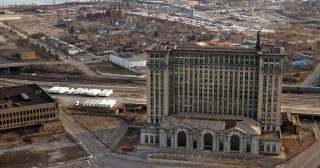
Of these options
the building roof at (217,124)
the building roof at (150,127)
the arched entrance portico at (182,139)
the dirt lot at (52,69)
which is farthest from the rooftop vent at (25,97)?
the dirt lot at (52,69)

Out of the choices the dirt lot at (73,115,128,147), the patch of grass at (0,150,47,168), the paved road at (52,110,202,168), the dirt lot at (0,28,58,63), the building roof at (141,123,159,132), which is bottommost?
the patch of grass at (0,150,47,168)

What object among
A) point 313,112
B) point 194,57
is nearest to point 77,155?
point 194,57

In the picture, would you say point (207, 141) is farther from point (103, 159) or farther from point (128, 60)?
point (128, 60)

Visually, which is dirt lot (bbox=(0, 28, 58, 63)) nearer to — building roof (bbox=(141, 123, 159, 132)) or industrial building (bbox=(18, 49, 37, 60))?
industrial building (bbox=(18, 49, 37, 60))

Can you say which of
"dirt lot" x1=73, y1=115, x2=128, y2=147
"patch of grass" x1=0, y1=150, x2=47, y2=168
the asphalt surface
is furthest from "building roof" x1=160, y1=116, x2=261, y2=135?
"patch of grass" x1=0, y1=150, x2=47, y2=168

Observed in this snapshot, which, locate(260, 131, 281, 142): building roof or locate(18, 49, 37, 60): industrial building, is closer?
locate(260, 131, 281, 142): building roof

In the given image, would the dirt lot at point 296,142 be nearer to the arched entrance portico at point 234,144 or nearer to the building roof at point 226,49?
the arched entrance portico at point 234,144

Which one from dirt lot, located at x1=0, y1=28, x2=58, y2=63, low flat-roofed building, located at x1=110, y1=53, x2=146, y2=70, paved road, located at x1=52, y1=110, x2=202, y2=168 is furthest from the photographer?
dirt lot, located at x1=0, y1=28, x2=58, y2=63
